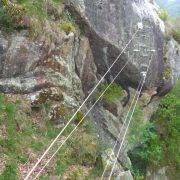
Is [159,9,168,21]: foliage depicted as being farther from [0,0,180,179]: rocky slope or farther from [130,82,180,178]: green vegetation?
[130,82,180,178]: green vegetation

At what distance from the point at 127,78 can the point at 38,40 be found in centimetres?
582

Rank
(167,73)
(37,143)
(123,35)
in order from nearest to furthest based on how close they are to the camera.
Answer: (37,143) < (123,35) < (167,73)

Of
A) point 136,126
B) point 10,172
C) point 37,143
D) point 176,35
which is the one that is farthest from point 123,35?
point 10,172

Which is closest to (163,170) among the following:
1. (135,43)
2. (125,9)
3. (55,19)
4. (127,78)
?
(127,78)

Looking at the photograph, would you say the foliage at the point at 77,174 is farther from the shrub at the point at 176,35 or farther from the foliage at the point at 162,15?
the shrub at the point at 176,35

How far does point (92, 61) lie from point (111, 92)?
67.2 inches

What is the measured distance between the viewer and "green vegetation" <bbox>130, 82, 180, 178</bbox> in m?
18.4

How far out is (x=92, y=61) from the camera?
54.9 feet

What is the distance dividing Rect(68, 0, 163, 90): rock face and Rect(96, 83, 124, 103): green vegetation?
394mm

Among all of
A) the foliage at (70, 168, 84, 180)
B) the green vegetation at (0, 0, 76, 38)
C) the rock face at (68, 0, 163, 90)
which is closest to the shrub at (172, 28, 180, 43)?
the rock face at (68, 0, 163, 90)

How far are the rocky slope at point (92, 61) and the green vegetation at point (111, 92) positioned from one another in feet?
0.41

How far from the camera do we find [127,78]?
18344mm

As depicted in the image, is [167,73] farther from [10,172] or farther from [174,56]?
[10,172]

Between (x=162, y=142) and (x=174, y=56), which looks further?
(x=174, y=56)
